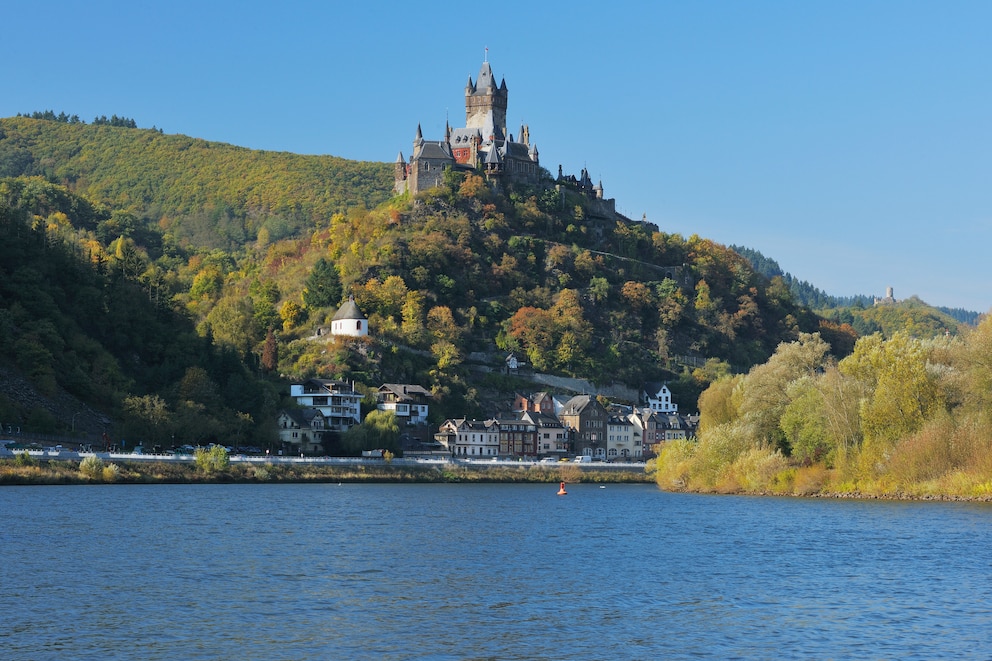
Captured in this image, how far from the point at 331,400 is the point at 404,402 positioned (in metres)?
8.57

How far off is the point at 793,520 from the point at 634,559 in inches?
731

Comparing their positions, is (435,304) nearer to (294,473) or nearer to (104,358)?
(104,358)

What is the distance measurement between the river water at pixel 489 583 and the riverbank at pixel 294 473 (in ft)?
49.2

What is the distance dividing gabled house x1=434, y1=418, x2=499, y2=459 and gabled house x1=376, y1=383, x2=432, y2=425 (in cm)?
290

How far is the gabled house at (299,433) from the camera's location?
120 metres

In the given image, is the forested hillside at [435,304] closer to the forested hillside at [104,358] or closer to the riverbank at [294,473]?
the forested hillside at [104,358]

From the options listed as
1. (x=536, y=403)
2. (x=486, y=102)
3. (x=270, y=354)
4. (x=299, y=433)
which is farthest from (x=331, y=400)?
(x=486, y=102)

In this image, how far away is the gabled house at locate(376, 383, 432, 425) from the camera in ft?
432

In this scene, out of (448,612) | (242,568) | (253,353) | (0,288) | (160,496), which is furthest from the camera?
(253,353)

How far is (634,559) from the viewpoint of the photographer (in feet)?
163

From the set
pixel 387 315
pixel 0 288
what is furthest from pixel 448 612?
pixel 387 315

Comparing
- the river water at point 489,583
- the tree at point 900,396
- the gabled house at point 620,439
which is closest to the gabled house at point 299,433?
the gabled house at point 620,439

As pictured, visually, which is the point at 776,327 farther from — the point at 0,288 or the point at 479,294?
the point at 0,288

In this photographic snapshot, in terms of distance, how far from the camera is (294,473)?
339ft
